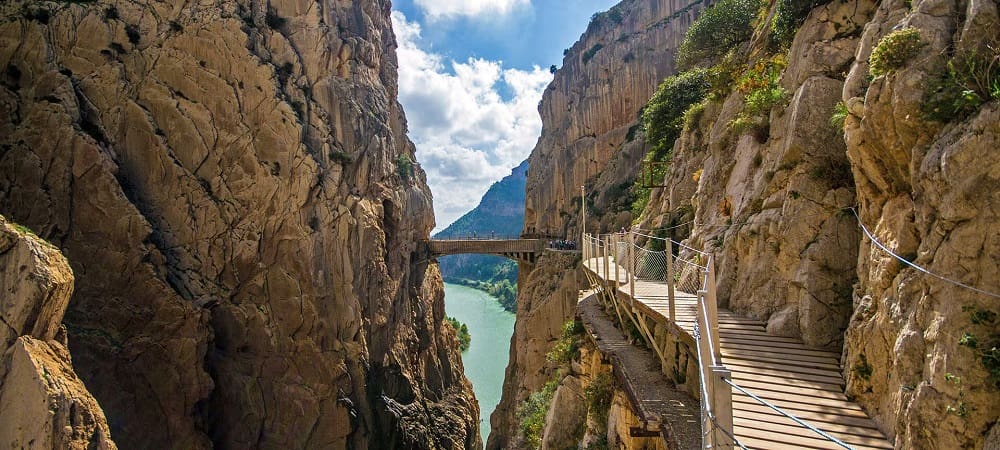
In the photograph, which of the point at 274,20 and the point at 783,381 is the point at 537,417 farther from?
the point at 274,20

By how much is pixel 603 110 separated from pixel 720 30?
16.9m

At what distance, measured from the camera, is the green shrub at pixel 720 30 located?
23.4 metres

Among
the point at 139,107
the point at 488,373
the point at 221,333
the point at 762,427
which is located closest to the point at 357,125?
the point at 139,107

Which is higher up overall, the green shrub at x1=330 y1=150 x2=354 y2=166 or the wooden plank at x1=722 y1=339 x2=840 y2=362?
the green shrub at x1=330 y1=150 x2=354 y2=166

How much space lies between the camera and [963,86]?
399cm

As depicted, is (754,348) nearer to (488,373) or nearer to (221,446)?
(221,446)

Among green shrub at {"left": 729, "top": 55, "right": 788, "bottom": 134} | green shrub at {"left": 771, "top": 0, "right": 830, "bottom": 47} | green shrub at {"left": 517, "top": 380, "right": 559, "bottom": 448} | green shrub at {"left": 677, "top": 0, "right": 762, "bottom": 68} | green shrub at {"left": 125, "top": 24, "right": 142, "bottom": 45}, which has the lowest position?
green shrub at {"left": 517, "top": 380, "right": 559, "bottom": 448}

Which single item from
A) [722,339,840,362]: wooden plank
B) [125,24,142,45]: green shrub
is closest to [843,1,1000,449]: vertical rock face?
[722,339,840,362]: wooden plank

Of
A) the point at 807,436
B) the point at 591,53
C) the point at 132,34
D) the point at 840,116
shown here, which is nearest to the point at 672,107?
the point at 840,116

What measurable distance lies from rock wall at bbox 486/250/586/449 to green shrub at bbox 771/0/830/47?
15996 mm

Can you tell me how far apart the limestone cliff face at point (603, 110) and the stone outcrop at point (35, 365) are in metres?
27.8

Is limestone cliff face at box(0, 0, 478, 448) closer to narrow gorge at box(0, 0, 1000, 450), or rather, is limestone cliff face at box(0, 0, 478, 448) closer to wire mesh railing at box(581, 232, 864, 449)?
narrow gorge at box(0, 0, 1000, 450)

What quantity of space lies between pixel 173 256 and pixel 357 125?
1081 cm

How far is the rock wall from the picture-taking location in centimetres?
2500
